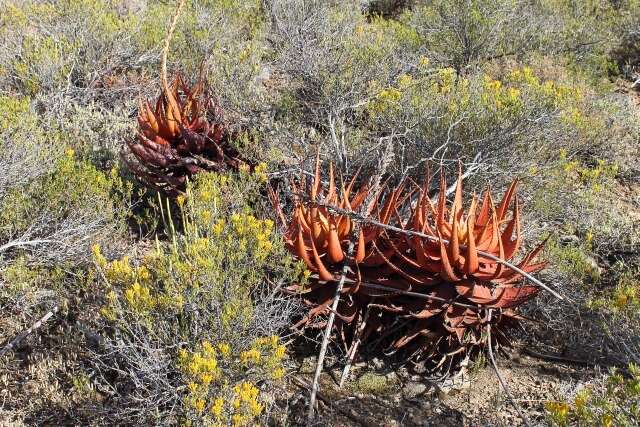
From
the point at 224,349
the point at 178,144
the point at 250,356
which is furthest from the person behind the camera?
the point at 178,144

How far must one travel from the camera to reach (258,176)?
4023 millimetres

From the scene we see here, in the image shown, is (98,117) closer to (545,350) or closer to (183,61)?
(183,61)

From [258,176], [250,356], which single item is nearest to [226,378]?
[250,356]

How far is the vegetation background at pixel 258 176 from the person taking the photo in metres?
3.01

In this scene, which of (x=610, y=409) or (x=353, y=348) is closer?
(x=610, y=409)

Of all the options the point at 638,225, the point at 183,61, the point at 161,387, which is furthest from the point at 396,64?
the point at 161,387

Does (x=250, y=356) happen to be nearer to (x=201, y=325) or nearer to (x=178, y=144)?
(x=201, y=325)

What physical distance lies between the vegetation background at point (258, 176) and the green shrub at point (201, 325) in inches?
0.7

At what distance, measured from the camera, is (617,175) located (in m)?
6.44

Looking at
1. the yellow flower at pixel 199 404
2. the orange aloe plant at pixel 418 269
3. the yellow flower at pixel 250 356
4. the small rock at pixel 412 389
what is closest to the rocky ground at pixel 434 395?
the small rock at pixel 412 389

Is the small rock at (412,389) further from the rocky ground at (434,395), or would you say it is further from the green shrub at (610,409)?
the green shrub at (610,409)

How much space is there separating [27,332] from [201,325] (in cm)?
110

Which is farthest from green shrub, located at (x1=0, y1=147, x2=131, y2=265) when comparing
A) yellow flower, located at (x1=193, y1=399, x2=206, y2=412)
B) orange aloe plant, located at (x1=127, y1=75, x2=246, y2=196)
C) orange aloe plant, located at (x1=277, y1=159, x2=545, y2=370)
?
yellow flower, located at (x1=193, y1=399, x2=206, y2=412)

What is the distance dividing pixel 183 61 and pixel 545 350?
5182mm
